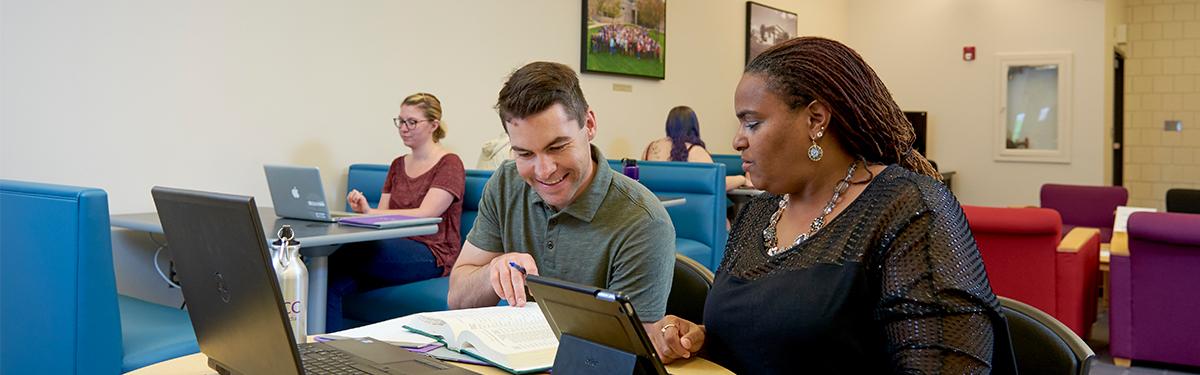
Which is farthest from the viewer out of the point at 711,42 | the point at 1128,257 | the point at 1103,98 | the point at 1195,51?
the point at 1195,51

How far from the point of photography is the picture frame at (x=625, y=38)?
6551mm

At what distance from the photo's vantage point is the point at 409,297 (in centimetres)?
382

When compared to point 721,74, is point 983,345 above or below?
below

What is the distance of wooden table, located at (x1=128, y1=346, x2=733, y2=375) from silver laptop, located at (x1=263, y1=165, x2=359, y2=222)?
203 cm

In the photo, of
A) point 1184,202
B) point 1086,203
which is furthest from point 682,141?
point 1184,202

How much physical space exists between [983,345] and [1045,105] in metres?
9.15

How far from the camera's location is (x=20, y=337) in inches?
101

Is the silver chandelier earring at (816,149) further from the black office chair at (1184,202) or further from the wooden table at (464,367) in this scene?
the black office chair at (1184,202)

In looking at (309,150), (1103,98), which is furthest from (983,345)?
(1103,98)

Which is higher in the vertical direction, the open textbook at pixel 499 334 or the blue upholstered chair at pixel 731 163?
the blue upholstered chair at pixel 731 163

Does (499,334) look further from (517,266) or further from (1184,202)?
(1184,202)

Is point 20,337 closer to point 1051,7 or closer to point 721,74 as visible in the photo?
point 721,74

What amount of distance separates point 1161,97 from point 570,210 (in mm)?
10328

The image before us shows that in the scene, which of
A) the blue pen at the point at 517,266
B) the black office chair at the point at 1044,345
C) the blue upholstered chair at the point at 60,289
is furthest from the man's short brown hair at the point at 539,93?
the blue upholstered chair at the point at 60,289
